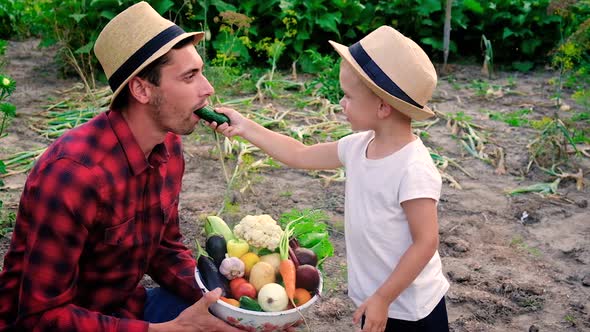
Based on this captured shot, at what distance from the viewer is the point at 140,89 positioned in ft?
8.48

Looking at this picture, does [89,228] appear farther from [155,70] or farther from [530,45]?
[530,45]

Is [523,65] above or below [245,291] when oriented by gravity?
below

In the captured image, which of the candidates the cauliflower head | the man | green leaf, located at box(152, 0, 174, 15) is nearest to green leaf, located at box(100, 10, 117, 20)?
green leaf, located at box(152, 0, 174, 15)

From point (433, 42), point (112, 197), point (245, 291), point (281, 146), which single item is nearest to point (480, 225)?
point (281, 146)

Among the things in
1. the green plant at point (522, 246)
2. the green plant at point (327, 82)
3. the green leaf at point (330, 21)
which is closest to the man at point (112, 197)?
the green plant at point (522, 246)

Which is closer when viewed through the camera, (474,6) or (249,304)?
(249,304)

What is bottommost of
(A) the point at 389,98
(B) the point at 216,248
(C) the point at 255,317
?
(C) the point at 255,317

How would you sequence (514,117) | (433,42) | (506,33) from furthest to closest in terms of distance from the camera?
(433,42)
(506,33)
(514,117)

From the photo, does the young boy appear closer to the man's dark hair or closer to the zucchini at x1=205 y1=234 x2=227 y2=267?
the zucchini at x1=205 y1=234 x2=227 y2=267

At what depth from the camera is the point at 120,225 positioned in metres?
2.60

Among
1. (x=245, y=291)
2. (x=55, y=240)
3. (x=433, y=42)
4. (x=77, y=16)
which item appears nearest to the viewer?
(x=55, y=240)

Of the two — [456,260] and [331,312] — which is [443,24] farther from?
[331,312]

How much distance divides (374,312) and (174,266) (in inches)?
38.4

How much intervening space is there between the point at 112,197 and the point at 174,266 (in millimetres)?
632
